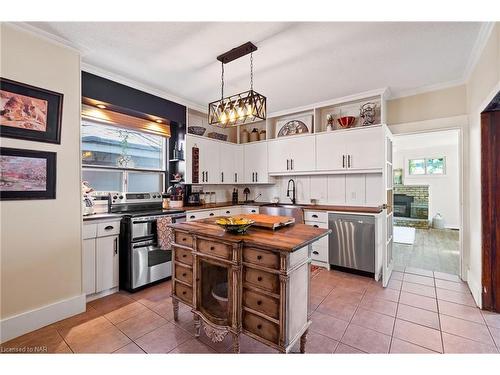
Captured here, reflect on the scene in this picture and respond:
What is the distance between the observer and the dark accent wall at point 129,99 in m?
2.73

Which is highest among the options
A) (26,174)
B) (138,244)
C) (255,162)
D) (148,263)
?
(255,162)

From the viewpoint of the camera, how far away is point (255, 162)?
4.61 m

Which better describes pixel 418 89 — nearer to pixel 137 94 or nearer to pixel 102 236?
pixel 137 94

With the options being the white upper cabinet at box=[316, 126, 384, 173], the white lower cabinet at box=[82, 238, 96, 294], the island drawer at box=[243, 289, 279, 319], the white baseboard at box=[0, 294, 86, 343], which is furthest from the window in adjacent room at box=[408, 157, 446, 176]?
the white baseboard at box=[0, 294, 86, 343]

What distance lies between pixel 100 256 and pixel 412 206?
8243mm

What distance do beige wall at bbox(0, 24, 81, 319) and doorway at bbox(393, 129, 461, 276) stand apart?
561 centimetres

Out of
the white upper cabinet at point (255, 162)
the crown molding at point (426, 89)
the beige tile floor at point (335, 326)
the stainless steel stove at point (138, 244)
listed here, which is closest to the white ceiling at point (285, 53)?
the crown molding at point (426, 89)

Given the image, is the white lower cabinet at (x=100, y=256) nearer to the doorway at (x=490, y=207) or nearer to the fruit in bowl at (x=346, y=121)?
the fruit in bowl at (x=346, y=121)

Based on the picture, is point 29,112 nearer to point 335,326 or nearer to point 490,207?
point 335,326

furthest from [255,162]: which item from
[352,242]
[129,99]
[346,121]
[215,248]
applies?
[215,248]

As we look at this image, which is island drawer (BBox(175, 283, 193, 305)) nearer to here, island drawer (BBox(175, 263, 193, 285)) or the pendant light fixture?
island drawer (BBox(175, 263, 193, 285))

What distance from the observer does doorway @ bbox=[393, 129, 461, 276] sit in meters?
5.80

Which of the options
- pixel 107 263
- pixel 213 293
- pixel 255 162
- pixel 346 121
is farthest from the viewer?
pixel 255 162
